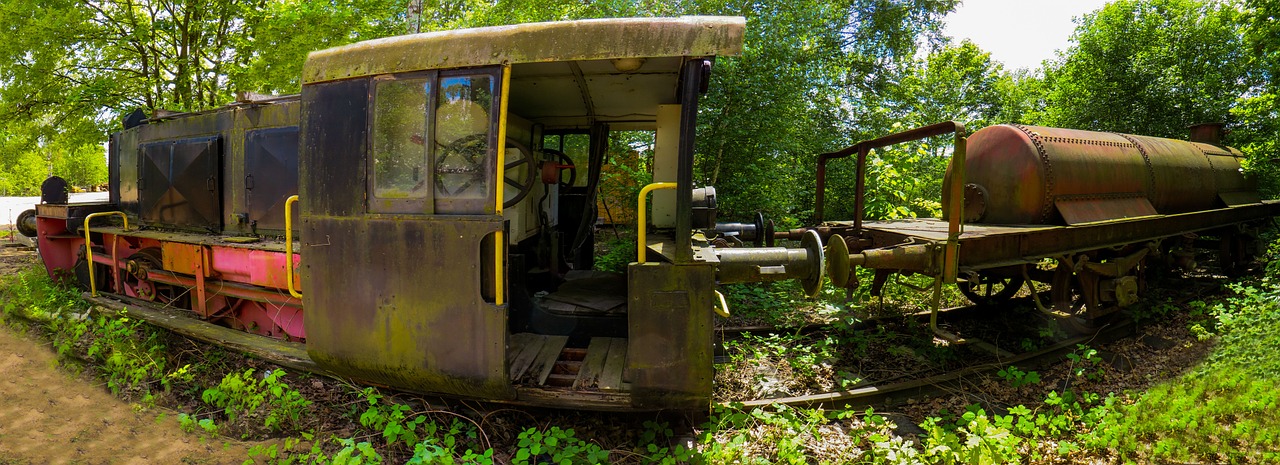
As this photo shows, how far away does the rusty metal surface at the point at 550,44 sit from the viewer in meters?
2.83

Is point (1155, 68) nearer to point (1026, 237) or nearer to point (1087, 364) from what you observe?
point (1026, 237)

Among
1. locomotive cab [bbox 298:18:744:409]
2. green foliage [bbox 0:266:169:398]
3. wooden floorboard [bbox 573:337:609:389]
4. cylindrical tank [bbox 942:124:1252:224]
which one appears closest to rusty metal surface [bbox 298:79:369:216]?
locomotive cab [bbox 298:18:744:409]

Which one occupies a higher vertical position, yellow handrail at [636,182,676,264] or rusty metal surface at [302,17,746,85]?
rusty metal surface at [302,17,746,85]

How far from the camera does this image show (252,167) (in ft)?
17.6

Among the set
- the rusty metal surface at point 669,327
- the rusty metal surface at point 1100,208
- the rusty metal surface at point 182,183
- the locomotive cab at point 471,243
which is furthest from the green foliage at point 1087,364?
the rusty metal surface at point 182,183

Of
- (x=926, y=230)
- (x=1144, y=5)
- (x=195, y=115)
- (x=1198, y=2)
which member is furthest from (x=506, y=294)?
(x=1198, y=2)

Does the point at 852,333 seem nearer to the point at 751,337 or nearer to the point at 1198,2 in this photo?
the point at 751,337

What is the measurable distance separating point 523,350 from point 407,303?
3.21 ft

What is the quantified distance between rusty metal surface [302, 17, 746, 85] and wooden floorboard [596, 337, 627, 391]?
1929 mm

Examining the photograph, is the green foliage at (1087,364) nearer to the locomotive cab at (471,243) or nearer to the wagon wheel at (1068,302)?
the wagon wheel at (1068,302)

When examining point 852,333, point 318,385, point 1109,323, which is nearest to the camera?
point 318,385

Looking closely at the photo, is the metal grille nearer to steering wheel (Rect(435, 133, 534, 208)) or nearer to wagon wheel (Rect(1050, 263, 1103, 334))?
steering wheel (Rect(435, 133, 534, 208))

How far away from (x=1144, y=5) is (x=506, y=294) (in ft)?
52.9

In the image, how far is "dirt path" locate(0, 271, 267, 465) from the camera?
360 cm
